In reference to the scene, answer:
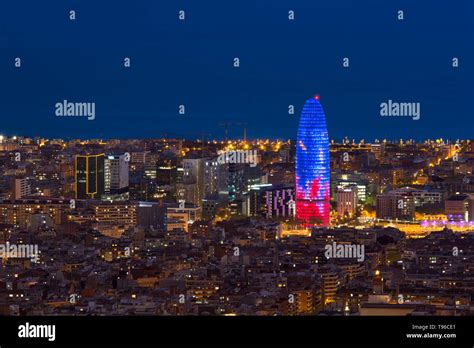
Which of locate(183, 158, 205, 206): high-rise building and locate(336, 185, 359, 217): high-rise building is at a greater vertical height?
locate(183, 158, 205, 206): high-rise building

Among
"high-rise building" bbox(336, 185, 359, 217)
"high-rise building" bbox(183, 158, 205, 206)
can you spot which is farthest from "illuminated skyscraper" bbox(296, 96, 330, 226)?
"high-rise building" bbox(183, 158, 205, 206)

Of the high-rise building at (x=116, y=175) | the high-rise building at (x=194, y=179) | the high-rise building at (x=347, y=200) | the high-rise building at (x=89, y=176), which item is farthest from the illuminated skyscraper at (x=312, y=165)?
the high-rise building at (x=89, y=176)

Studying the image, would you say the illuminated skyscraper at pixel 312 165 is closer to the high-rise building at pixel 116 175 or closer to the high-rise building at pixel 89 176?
the high-rise building at pixel 116 175

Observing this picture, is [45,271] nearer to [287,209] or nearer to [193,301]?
[193,301]

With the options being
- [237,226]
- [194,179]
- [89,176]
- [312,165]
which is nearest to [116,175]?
[89,176]

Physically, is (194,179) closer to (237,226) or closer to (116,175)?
(116,175)

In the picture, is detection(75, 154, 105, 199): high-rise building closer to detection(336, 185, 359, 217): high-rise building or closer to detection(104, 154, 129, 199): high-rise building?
detection(104, 154, 129, 199): high-rise building
